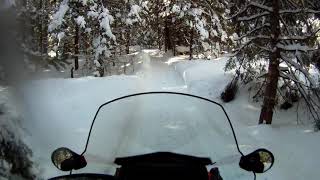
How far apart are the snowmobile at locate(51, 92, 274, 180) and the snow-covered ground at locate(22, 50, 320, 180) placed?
0.18 m

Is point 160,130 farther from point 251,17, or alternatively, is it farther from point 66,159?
point 251,17

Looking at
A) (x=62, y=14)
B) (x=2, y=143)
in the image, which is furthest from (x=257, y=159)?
(x=62, y=14)

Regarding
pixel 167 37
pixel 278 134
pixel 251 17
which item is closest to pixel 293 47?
pixel 251 17

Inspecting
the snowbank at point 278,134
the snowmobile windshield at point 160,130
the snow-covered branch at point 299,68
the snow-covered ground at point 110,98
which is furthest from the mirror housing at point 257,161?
the snow-covered branch at point 299,68

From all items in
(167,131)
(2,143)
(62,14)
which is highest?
(62,14)

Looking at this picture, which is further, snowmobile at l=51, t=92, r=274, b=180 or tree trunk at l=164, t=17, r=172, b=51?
tree trunk at l=164, t=17, r=172, b=51

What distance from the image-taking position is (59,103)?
12.5 m

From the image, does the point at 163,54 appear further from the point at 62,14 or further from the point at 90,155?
the point at 90,155

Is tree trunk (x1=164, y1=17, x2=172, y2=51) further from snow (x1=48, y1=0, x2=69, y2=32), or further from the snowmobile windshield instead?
the snowmobile windshield

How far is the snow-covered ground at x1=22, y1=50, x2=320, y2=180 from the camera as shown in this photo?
26.3ft

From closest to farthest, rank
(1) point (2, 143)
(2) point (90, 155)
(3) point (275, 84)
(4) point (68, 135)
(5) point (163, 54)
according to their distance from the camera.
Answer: (2) point (90, 155) → (1) point (2, 143) → (4) point (68, 135) → (3) point (275, 84) → (5) point (163, 54)

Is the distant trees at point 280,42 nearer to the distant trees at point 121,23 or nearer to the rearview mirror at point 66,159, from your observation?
the rearview mirror at point 66,159

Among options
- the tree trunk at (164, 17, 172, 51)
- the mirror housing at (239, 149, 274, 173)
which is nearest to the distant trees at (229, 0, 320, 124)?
the mirror housing at (239, 149, 274, 173)

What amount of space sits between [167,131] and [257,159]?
33.4 inches
